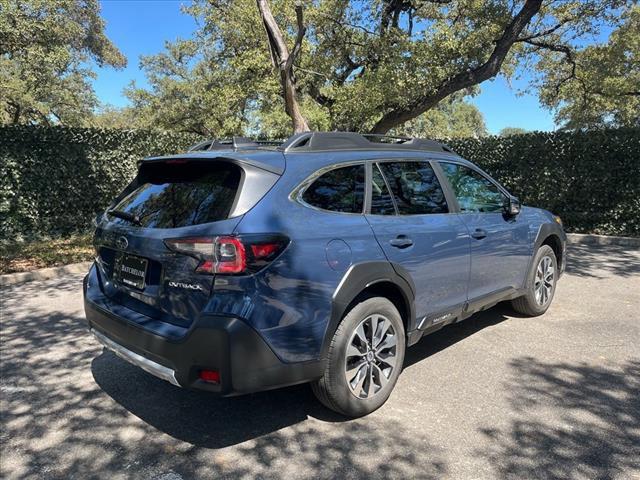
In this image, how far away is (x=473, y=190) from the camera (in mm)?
4512

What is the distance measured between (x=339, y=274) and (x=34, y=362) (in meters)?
3.05

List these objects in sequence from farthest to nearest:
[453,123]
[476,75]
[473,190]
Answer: [453,123], [476,75], [473,190]

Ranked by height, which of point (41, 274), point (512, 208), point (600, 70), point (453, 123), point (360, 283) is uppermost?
point (453, 123)

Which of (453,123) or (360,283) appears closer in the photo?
(360,283)

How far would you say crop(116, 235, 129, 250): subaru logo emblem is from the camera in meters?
3.16

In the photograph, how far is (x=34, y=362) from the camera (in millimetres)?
4301

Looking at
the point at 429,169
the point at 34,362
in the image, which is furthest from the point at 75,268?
the point at 429,169

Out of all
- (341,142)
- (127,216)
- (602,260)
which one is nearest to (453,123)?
(602,260)

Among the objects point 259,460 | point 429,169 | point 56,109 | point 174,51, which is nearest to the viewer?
point 259,460

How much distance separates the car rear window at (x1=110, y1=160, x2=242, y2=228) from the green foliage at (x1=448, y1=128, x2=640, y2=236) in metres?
9.99

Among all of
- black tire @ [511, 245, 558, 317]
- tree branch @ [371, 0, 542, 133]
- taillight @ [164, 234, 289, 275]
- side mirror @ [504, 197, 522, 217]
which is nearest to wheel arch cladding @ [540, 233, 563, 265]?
black tire @ [511, 245, 558, 317]

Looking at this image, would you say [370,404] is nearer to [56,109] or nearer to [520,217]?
[520,217]

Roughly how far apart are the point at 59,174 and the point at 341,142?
8.92 metres

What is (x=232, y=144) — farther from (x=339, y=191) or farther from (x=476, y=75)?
(x=476, y=75)
